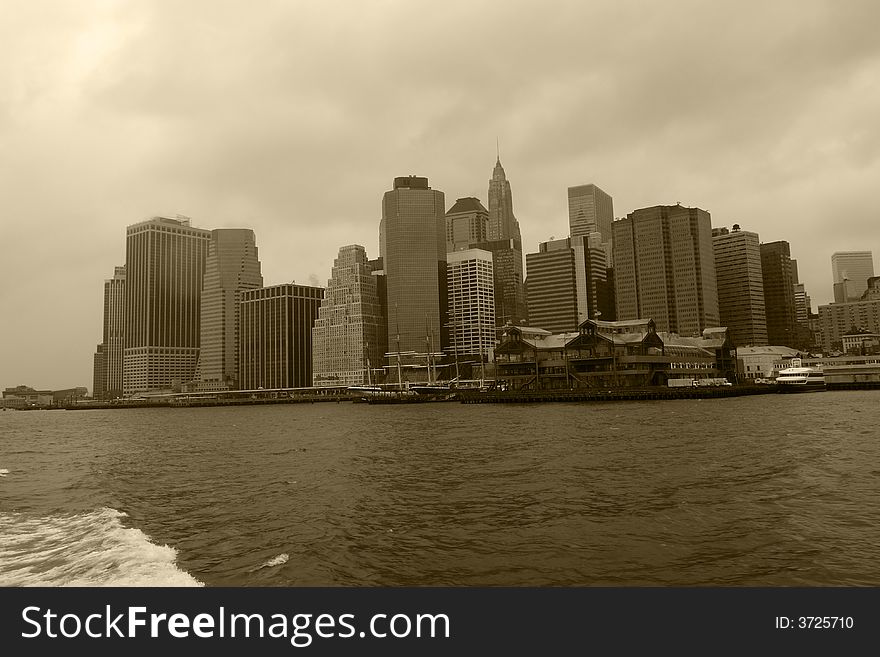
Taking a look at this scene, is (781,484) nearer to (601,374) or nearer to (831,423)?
(831,423)

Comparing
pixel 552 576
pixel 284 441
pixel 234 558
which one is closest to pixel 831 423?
pixel 284 441

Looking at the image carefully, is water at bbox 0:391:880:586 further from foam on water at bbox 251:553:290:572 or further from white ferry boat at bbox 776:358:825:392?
white ferry boat at bbox 776:358:825:392

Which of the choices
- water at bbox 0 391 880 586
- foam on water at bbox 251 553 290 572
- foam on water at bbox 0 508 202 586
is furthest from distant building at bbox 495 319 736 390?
foam on water at bbox 251 553 290 572

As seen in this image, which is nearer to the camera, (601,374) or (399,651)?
(399,651)

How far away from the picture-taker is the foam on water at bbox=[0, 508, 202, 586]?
718 inches

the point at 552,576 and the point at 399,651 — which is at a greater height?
the point at 399,651

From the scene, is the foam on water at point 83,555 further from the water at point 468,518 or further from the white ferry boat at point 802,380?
the white ferry boat at point 802,380

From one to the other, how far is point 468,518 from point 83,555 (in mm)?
13221

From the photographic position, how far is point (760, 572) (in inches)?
679

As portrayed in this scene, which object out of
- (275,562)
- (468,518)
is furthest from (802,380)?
(275,562)

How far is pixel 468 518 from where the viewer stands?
24797mm

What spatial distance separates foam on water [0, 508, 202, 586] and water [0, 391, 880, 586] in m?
0.10

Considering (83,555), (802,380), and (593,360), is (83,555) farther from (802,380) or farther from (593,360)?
(802,380)

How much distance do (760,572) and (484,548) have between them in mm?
7799
